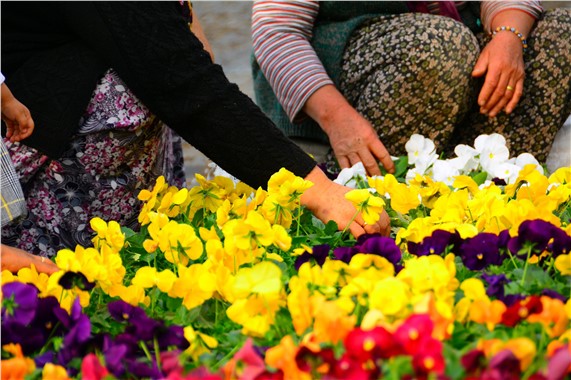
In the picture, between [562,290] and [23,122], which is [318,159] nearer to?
[23,122]

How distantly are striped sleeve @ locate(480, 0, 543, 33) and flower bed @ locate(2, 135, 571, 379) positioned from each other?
100 centimetres

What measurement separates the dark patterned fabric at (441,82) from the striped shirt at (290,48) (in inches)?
4.4

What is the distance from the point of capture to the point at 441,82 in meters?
2.18

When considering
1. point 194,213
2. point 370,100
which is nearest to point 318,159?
point 370,100

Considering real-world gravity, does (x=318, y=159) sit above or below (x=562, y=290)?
below

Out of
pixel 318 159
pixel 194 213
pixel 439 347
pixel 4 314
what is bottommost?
→ pixel 318 159

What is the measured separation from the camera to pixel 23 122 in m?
1.45

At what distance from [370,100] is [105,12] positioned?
3.06 feet

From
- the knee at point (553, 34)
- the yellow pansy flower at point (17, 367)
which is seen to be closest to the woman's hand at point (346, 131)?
the knee at point (553, 34)

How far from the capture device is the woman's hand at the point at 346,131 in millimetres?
2025

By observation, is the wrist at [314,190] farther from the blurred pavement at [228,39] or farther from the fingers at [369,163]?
the blurred pavement at [228,39]

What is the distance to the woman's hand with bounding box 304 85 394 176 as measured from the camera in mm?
2025

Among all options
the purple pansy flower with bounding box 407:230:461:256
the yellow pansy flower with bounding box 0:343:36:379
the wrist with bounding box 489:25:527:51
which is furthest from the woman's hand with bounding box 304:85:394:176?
the yellow pansy flower with bounding box 0:343:36:379

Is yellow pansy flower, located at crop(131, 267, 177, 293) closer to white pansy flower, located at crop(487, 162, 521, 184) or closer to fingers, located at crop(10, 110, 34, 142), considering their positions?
fingers, located at crop(10, 110, 34, 142)
